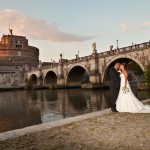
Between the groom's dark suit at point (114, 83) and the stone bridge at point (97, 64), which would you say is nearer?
the groom's dark suit at point (114, 83)

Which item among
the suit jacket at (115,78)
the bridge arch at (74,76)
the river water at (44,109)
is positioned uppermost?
the bridge arch at (74,76)

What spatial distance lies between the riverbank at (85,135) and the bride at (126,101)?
123 cm

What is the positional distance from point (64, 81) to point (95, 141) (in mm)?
58452

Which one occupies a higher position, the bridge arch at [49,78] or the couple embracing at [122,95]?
Result: the bridge arch at [49,78]

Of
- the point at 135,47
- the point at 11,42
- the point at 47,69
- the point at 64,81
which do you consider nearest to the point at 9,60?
the point at 11,42

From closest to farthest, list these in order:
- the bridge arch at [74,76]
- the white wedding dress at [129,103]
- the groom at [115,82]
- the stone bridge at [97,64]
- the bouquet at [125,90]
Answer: the white wedding dress at [129,103], the bouquet at [125,90], the groom at [115,82], the stone bridge at [97,64], the bridge arch at [74,76]

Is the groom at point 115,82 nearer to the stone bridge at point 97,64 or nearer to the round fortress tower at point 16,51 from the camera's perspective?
the stone bridge at point 97,64

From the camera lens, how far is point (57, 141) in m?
6.45

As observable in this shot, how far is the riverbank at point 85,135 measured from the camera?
600cm

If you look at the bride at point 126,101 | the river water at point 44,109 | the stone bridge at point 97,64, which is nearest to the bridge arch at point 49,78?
the stone bridge at point 97,64

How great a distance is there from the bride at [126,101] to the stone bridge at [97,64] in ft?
96.9

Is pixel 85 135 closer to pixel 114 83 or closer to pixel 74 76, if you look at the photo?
pixel 114 83

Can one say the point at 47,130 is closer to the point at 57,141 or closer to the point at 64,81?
the point at 57,141

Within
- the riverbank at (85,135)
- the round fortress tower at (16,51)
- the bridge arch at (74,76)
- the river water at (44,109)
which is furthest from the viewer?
the round fortress tower at (16,51)
